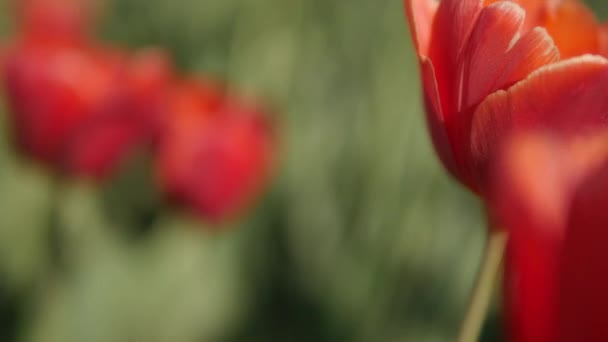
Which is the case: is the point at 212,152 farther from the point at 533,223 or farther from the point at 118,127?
the point at 533,223

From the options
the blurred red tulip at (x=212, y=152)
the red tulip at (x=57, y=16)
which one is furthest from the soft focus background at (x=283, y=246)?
the red tulip at (x=57, y=16)

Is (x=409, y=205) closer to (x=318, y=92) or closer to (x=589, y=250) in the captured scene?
(x=318, y=92)

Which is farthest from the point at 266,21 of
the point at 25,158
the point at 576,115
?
the point at 576,115

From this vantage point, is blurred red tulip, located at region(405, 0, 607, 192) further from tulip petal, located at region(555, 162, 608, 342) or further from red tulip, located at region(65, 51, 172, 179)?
red tulip, located at region(65, 51, 172, 179)

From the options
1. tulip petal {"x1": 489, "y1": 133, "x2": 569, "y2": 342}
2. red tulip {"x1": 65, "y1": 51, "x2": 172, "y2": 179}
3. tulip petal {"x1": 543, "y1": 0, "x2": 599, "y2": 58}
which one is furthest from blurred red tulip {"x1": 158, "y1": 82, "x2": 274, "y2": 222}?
tulip petal {"x1": 489, "y1": 133, "x2": 569, "y2": 342}

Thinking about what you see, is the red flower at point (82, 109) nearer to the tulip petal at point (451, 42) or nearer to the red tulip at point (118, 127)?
the red tulip at point (118, 127)

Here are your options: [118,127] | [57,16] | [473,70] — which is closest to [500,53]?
[473,70]

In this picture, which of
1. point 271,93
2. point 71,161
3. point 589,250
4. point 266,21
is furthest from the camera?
point 266,21
